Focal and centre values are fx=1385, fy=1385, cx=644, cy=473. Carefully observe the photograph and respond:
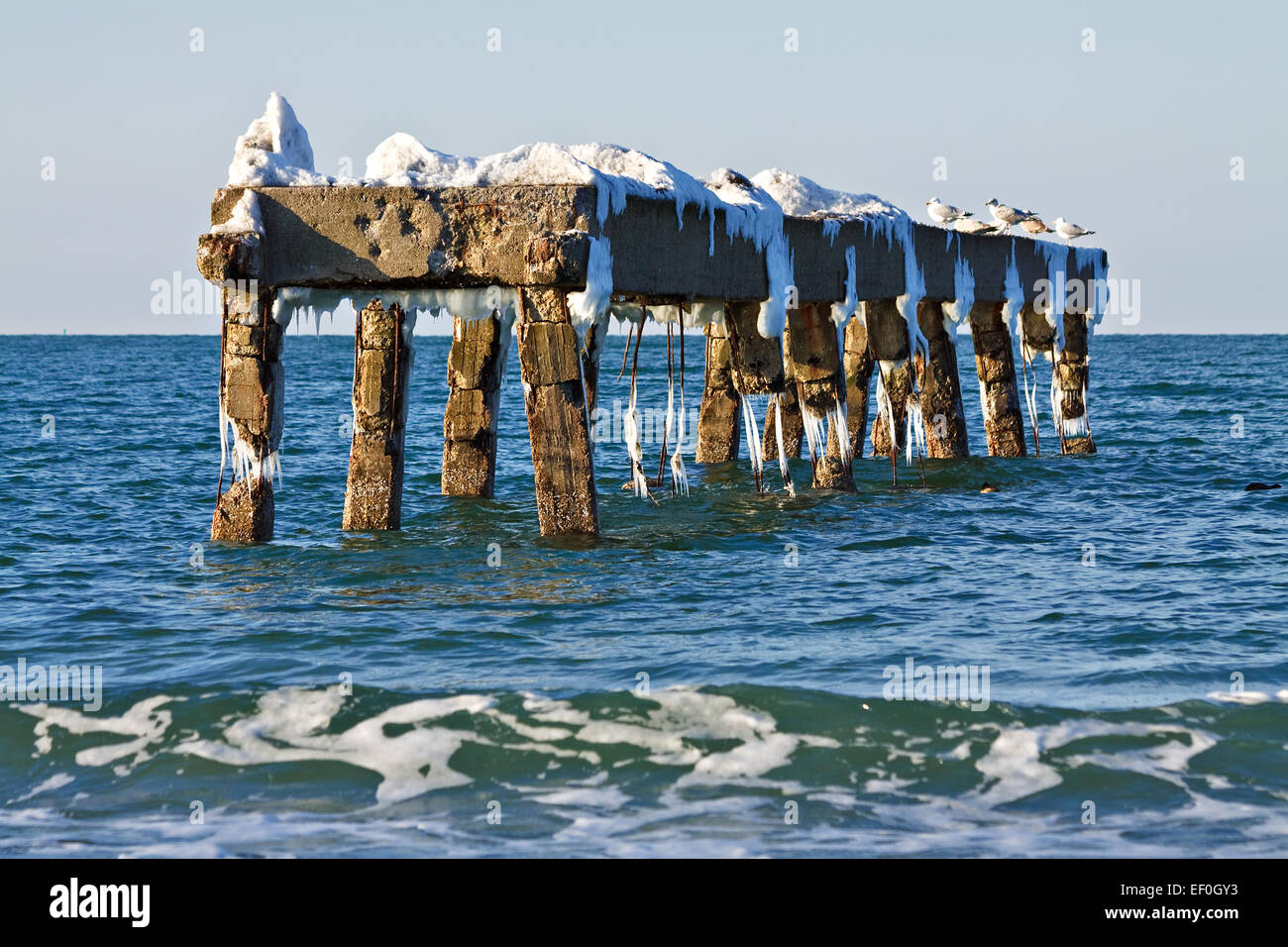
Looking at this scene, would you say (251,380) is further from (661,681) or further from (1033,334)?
(1033,334)

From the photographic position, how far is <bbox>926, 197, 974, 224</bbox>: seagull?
1819 centimetres

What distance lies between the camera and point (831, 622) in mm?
10484

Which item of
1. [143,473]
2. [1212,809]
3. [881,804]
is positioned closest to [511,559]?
[881,804]

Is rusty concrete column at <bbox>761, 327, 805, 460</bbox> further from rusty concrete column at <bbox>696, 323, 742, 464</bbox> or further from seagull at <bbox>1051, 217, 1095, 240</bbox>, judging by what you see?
seagull at <bbox>1051, 217, 1095, 240</bbox>

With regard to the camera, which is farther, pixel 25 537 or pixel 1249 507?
pixel 1249 507

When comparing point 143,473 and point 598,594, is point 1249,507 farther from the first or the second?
point 143,473

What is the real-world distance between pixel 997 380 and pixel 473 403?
952cm

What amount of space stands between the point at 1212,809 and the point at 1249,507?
11602 mm

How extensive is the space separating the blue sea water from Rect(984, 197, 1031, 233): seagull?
175 inches

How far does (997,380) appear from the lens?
2178cm

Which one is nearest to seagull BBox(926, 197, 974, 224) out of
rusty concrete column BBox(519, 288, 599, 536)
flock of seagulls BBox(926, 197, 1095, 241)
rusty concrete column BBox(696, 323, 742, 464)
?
flock of seagulls BBox(926, 197, 1095, 241)

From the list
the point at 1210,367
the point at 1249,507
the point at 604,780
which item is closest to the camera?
the point at 604,780

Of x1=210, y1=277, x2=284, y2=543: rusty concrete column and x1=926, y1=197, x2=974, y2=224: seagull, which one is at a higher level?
x1=926, y1=197, x2=974, y2=224: seagull

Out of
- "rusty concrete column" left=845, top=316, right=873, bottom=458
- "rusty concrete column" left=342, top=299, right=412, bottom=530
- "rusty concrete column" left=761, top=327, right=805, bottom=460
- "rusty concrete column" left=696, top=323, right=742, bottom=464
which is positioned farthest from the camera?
"rusty concrete column" left=696, top=323, right=742, bottom=464
